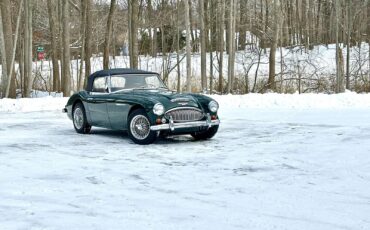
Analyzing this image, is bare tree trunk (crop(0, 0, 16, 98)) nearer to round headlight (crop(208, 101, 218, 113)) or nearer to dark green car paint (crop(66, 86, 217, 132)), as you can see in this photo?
dark green car paint (crop(66, 86, 217, 132))

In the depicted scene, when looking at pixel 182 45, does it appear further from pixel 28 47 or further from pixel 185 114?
pixel 185 114

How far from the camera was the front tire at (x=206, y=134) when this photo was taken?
9.35 meters

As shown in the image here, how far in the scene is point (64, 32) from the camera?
23.3 meters

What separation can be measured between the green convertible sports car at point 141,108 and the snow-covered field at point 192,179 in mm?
299

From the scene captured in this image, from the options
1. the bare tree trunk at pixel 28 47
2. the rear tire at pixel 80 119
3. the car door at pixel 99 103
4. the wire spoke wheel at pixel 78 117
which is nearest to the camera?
the car door at pixel 99 103

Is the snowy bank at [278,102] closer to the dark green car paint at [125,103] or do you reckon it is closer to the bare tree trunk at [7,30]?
the bare tree trunk at [7,30]

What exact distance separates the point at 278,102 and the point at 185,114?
8.28 meters

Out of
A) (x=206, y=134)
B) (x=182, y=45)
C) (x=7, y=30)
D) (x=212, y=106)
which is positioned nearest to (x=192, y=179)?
(x=212, y=106)

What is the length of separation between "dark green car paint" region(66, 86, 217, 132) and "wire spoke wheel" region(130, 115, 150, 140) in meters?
0.22

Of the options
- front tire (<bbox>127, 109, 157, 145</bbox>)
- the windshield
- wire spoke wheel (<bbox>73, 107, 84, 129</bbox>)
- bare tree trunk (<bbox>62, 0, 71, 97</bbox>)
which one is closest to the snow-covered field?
front tire (<bbox>127, 109, 157, 145</bbox>)

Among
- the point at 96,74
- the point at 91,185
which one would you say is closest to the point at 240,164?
the point at 91,185

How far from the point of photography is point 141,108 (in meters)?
8.90

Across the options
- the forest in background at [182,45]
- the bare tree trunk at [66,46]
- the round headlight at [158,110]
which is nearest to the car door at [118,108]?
the round headlight at [158,110]

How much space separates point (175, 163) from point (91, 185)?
1.68 meters
